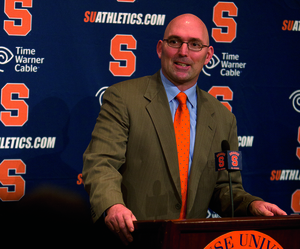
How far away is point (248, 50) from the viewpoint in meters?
3.06

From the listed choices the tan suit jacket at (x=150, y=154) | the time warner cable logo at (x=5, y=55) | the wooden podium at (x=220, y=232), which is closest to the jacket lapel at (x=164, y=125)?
the tan suit jacket at (x=150, y=154)

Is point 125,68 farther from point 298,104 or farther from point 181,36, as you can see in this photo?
point 298,104

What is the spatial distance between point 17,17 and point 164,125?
1.48 m

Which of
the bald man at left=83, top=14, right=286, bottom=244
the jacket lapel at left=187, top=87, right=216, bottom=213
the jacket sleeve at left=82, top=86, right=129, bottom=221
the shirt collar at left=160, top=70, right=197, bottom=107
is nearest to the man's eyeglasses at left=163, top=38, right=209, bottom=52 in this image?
the bald man at left=83, top=14, right=286, bottom=244

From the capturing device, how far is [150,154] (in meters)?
1.82

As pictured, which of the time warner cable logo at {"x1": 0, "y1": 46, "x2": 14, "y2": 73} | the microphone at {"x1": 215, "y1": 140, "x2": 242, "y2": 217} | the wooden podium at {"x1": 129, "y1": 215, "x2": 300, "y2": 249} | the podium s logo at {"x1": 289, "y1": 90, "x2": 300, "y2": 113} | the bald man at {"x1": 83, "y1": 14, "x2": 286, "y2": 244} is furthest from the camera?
the podium s logo at {"x1": 289, "y1": 90, "x2": 300, "y2": 113}

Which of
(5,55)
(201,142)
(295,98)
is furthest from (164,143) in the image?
(295,98)

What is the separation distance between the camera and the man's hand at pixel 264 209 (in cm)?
154

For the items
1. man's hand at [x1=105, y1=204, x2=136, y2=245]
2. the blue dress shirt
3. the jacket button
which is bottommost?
the jacket button

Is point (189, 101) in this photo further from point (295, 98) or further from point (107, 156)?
point (295, 98)

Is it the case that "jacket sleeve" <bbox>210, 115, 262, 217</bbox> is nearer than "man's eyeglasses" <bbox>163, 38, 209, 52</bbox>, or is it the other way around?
"jacket sleeve" <bbox>210, 115, 262, 217</bbox>

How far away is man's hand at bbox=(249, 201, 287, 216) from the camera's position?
5.04ft

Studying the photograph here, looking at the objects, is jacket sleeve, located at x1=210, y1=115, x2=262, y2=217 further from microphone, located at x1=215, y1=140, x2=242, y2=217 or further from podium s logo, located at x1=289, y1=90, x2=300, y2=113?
podium s logo, located at x1=289, y1=90, x2=300, y2=113

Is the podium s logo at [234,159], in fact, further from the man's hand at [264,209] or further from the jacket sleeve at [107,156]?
the jacket sleeve at [107,156]
